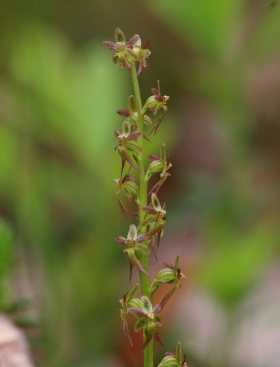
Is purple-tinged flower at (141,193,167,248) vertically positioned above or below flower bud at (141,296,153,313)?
above

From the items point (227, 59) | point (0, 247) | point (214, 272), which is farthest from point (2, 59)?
point (0, 247)

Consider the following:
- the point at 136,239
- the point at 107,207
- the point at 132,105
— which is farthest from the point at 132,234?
the point at 107,207

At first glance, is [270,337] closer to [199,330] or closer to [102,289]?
[199,330]

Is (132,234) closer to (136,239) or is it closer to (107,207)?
(136,239)

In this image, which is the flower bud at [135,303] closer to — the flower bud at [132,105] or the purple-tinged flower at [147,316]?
the purple-tinged flower at [147,316]

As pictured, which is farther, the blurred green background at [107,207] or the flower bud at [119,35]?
the blurred green background at [107,207]

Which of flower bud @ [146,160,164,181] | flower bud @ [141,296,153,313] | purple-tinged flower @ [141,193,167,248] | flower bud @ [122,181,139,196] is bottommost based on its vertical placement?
flower bud @ [141,296,153,313]

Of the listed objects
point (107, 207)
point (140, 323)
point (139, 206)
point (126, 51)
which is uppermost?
point (107, 207)

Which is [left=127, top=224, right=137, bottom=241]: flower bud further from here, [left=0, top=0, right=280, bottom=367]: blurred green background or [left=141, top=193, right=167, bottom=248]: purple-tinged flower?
[left=0, top=0, right=280, bottom=367]: blurred green background

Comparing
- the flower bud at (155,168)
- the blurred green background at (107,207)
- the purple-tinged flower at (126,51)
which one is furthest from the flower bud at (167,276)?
the blurred green background at (107,207)

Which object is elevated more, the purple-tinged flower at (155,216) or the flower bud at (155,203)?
the flower bud at (155,203)

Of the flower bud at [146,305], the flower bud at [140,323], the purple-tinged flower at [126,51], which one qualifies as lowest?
the flower bud at [140,323]

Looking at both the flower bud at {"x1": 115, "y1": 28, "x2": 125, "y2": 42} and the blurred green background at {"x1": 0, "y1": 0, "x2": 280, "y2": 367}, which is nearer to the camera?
the flower bud at {"x1": 115, "y1": 28, "x2": 125, "y2": 42}

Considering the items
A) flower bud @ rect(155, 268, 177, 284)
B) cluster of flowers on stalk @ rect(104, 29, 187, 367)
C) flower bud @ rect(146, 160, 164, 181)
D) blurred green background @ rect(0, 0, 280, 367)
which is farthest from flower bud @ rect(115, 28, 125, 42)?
blurred green background @ rect(0, 0, 280, 367)
